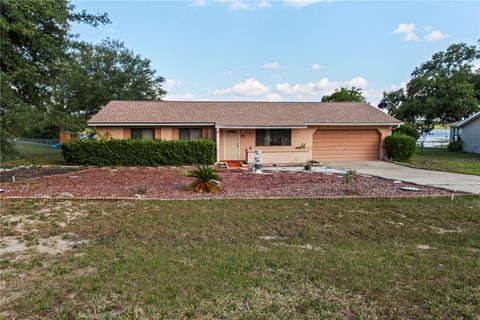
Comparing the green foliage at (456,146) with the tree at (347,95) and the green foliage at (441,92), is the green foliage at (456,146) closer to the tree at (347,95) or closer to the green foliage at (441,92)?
the green foliage at (441,92)

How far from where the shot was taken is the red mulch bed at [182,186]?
8.31 metres

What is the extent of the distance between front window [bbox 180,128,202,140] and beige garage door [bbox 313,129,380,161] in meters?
7.26

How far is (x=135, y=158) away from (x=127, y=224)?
393 inches

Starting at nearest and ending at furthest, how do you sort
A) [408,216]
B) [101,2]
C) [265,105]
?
1. [408,216]
2. [101,2]
3. [265,105]

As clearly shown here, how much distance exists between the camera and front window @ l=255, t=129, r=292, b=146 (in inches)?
682

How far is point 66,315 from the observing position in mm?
2783

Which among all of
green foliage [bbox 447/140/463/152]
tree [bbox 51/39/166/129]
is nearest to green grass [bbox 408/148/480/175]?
green foliage [bbox 447/140/463/152]

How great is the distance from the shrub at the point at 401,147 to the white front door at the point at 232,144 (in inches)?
367

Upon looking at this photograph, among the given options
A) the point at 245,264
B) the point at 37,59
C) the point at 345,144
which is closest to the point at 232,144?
the point at 345,144

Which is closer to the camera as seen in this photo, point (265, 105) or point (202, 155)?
point (202, 155)

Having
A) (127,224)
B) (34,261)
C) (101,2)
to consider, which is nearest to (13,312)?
(34,261)

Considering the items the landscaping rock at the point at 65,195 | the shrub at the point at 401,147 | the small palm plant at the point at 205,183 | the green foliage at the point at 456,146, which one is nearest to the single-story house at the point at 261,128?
the shrub at the point at 401,147

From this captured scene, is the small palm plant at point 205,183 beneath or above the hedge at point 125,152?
beneath

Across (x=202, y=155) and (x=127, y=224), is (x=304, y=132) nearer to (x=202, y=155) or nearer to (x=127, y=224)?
(x=202, y=155)
